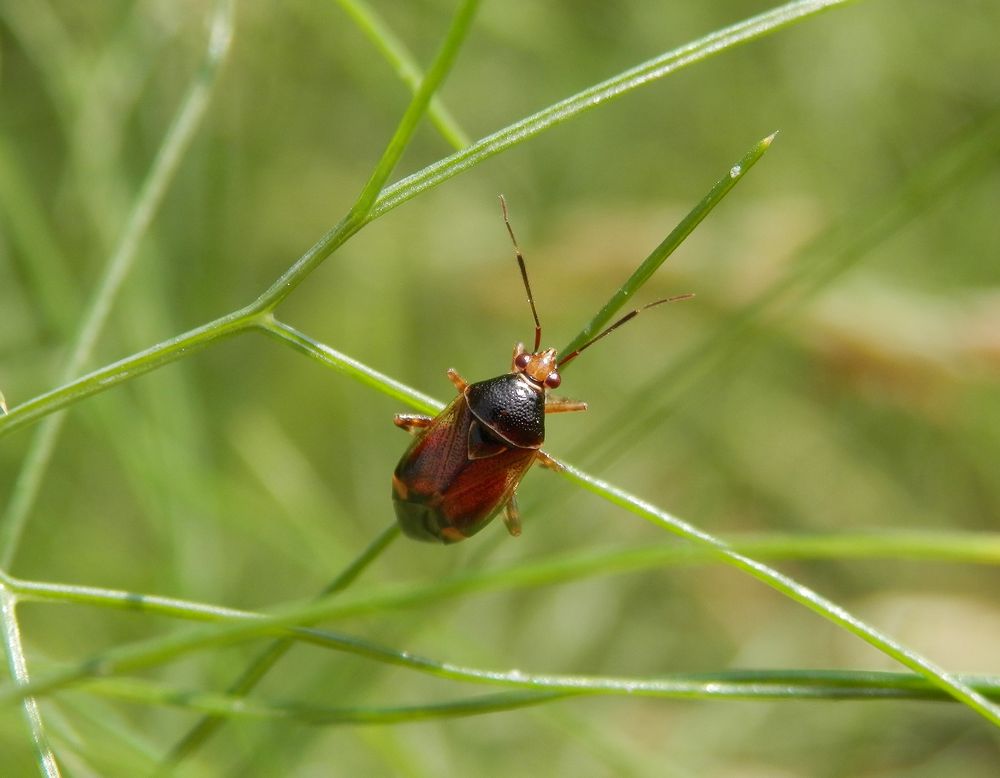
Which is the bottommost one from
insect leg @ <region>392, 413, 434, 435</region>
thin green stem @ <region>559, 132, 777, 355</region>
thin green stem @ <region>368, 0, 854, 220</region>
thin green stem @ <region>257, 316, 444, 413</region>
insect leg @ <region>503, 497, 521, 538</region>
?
thin green stem @ <region>257, 316, 444, 413</region>

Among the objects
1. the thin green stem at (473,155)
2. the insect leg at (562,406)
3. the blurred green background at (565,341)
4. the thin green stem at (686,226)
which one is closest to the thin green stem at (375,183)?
the thin green stem at (473,155)

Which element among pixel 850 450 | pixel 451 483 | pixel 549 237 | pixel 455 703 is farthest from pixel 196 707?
pixel 850 450

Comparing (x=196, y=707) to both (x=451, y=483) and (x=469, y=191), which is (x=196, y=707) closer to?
(x=451, y=483)

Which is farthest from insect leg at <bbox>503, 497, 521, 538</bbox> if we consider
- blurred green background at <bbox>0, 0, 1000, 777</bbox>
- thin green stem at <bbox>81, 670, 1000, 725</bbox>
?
thin green stem at <bbox>81, 670, 1000, 725</bbox>

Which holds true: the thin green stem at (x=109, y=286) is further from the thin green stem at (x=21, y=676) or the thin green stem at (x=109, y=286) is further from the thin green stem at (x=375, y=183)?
the thin green stem at (x=375, y=183)

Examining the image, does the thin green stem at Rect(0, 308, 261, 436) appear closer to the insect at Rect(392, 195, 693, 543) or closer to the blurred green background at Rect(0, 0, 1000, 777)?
the insect at Rect(392, 195, 693, 543)

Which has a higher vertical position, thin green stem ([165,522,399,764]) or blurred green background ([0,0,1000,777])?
blurred green background ([0,0,1000,777])

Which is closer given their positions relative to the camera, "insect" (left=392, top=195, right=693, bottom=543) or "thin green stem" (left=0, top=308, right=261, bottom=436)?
"thin green stem" (left=0, top=308, right=261, bottom=436)
